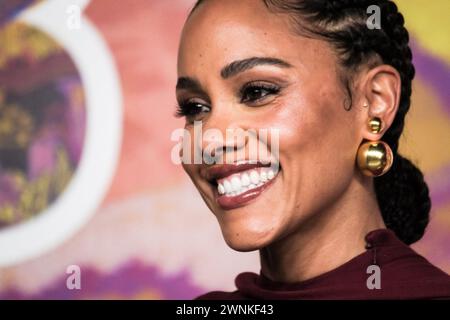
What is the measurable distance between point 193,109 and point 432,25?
1.02 m

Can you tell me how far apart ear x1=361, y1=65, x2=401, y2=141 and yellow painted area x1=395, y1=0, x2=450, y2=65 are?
836 mm

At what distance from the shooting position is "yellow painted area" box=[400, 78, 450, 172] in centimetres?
245

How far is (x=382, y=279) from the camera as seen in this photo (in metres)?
1.59

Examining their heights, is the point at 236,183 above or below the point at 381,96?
below

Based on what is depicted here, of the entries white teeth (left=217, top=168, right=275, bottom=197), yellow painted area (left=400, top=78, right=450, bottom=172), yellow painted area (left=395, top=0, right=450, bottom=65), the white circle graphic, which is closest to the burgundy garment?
white teeth (left=217, top=168, right=275, bottom=197)

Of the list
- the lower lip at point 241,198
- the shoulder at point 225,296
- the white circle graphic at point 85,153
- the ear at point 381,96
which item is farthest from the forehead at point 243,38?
the white circle graphic at point 85,153

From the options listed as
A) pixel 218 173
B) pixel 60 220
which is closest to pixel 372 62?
pixel 218 173

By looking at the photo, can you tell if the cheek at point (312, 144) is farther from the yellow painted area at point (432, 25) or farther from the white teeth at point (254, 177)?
the yellow painted area at point (432, 25)

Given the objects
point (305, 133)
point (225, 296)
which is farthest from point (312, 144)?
→ point (225, 296)

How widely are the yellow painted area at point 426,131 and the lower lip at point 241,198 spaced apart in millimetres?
949

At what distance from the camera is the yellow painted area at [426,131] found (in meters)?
2.45

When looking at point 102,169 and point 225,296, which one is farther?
point 102,169

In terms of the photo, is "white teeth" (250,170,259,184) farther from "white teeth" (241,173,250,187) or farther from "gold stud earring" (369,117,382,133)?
"gold stud earring" (369,117,382,133)

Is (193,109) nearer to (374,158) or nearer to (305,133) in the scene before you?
(305,133)
